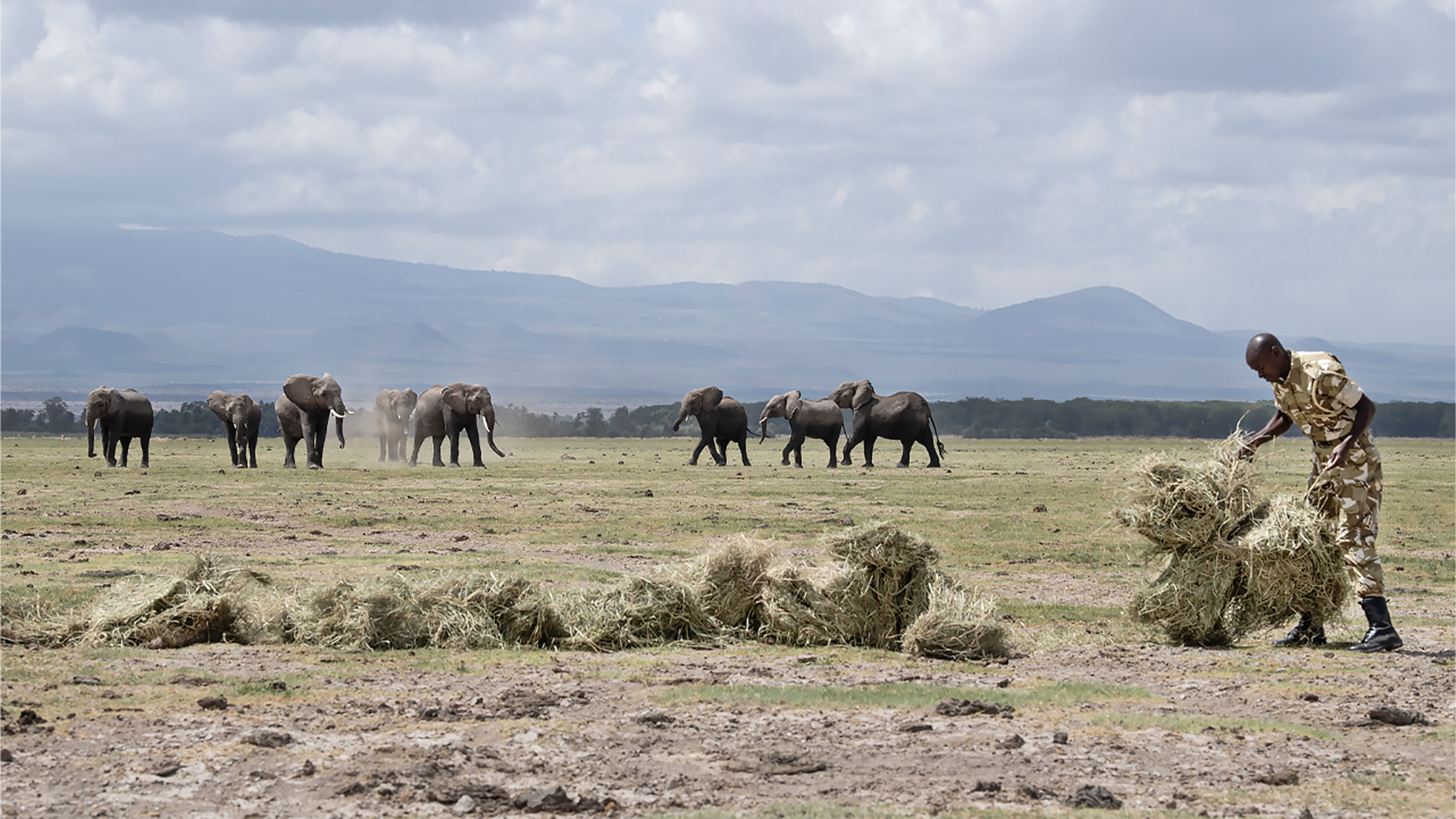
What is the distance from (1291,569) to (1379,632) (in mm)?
914

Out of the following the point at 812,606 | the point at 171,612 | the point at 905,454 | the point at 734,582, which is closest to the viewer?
the point at 171,612

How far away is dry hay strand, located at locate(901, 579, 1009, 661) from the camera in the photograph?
1241 centimetres

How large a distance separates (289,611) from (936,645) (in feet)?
18.6

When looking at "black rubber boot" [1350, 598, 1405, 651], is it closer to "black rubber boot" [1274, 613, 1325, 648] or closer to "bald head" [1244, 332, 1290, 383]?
"black rubber boot" [1274, 613, 1325, 648]

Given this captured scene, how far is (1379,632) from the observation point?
12.4 metres

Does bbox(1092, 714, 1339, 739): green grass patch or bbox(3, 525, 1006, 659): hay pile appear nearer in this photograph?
bbox(1092, 714, 1339, 739): green grass patch

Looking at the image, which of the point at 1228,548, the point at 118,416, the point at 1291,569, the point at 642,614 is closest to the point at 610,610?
the point at 642,614

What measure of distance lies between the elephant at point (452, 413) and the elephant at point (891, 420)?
1244 centimetres

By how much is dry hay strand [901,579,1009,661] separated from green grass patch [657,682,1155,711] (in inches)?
57.1

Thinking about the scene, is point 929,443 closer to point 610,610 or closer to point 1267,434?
point 1267,434

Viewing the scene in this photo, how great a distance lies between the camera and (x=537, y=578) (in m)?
16.7

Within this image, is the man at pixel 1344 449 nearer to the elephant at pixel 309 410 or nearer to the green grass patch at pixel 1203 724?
the green grass patch at pixel 1203 724

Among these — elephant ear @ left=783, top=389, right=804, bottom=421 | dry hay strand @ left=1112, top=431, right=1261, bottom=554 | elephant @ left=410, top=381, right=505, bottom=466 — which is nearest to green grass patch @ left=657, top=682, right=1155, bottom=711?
dry hay strand @ left=1112, top=431, right=1261, bottom=554

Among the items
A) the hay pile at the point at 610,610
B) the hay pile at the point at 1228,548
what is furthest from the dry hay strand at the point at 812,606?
the hay pile at the point at 1228,548
